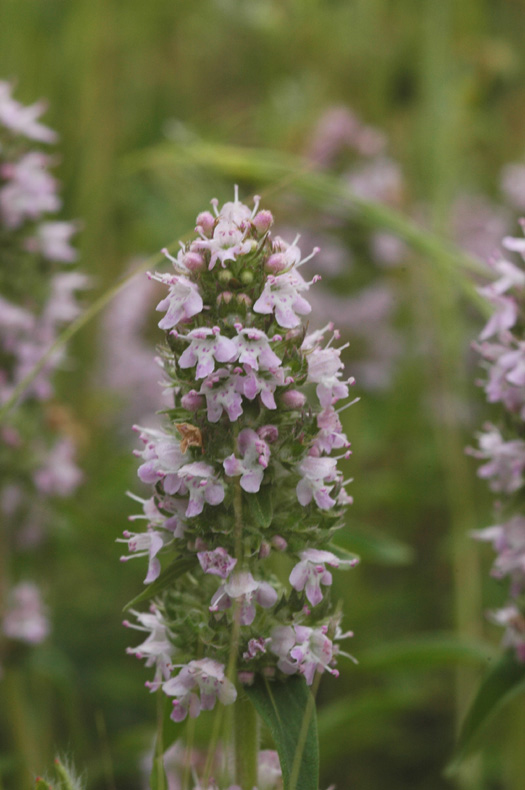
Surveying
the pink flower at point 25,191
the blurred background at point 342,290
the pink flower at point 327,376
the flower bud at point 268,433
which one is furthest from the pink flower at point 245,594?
the pink flower at point 25,191

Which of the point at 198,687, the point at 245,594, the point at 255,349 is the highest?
the point at 255,349

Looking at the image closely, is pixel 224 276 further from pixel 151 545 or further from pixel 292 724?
pixel 292 724

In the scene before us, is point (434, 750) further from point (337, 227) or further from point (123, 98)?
point (123, 98)

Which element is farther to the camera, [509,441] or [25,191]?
[25,191]

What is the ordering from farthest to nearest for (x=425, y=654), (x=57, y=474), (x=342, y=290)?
(x=342, y=290) → (x=57, y=474) → (x=425, y=654)

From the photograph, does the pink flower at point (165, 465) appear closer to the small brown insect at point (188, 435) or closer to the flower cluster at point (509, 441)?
the small brown insect at point (188, 435)

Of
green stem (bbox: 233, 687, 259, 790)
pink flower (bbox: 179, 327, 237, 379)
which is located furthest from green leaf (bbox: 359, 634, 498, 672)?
pink flower (bbox: 179, 327, 237, 379)

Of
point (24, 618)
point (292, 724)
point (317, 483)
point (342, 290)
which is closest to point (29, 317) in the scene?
point (24, 618)

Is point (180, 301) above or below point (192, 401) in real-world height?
above
